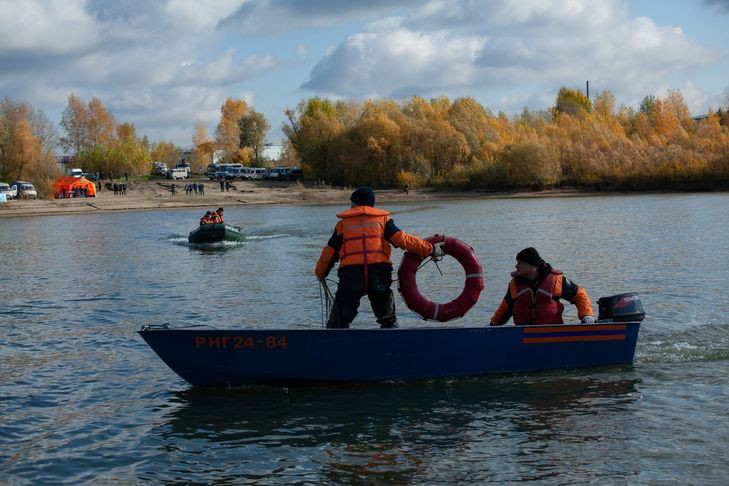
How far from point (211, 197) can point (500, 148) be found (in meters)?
28.9

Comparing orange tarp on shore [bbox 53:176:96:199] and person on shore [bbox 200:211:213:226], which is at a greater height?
orange tarp on shore [bbox 53:176:96:199]

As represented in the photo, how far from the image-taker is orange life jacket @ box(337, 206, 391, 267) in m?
10.3

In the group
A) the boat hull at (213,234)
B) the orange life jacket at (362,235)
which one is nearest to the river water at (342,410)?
the orange life jacket at (362,235)

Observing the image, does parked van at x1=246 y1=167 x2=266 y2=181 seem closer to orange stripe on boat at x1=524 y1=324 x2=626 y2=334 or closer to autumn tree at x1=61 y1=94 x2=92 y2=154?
autumn tree at x1=61 y1=94 x2=92 y2=154

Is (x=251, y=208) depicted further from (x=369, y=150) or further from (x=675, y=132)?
(x=675, y=132)

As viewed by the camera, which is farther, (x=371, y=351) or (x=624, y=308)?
(x=624, y=308)

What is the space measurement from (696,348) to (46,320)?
1239cm

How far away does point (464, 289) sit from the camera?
11.1 m

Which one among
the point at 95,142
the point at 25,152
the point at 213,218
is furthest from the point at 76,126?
the point at 213,218

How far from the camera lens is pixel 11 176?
85438 mm

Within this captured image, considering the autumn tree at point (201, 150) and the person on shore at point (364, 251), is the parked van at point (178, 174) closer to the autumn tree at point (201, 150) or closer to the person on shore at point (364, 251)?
the autumn tree at point (201, 150)

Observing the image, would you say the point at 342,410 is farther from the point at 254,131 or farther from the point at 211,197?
the point at 254,131

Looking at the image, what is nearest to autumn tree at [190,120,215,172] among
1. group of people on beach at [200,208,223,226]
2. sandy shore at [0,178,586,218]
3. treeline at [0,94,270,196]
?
treeline at [0,94,270,196]

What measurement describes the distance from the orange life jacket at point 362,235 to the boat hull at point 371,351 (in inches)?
34.8
